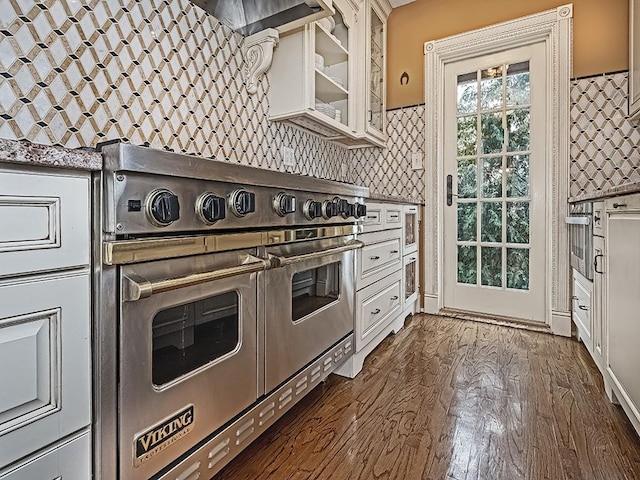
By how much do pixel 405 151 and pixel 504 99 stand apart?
794 millimetres

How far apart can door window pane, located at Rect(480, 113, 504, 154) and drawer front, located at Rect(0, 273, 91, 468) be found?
9.21 ft

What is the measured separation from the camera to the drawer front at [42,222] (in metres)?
0.58

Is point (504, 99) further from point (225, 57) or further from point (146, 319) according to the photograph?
point (146, 319)

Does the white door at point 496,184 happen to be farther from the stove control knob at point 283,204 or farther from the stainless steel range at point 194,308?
the stove control knob at point 283,204

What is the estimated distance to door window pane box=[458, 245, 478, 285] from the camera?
2.87 m

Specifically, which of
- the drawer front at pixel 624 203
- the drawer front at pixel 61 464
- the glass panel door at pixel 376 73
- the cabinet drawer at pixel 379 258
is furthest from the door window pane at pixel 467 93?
the drawer front at pixel 61 464

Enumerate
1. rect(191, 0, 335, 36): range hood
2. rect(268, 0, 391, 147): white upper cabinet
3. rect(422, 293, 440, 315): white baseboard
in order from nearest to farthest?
rect(191, 0, 335, 36): range hood, rect(268, 0, 391, 147): white upper cabinet, rect(422, 293, 440, 315): white baseboard

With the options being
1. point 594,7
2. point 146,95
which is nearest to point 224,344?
point 146,95

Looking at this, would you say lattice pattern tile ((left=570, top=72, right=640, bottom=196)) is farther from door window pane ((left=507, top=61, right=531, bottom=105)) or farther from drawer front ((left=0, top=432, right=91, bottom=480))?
drawer front ((left=0, top=432, right=91, bottom=480))

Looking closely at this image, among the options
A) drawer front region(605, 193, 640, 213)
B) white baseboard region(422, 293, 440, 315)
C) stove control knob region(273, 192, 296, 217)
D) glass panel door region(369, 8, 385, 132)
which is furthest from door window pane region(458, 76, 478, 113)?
stove control knob region(273, 192, 296, 217)

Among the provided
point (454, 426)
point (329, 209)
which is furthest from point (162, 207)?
point (454, 426)

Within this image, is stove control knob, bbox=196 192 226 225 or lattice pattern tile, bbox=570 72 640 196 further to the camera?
lattice pattern tile, bbox=570 72 640 196

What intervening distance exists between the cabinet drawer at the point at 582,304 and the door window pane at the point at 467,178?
912mm

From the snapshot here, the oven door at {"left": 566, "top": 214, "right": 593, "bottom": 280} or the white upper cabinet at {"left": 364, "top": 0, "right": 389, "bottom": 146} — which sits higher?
the white upper cabinet at {"left": 364, "top": 0, "right": 389, "bottom": 146}
